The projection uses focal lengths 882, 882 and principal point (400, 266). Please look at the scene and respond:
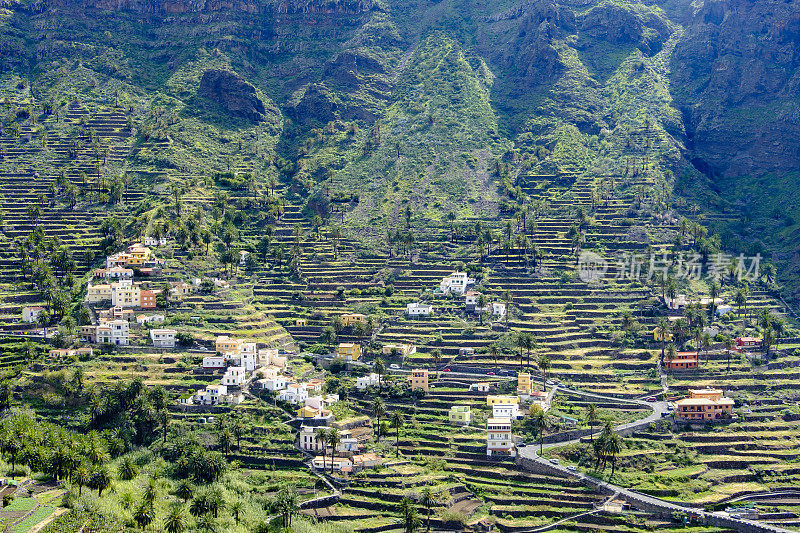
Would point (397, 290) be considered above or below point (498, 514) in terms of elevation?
above

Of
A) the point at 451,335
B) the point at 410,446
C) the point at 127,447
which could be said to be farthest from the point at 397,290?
the point at 127,447

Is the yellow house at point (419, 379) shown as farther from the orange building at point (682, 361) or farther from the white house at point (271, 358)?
the orange building at point (682, 361)

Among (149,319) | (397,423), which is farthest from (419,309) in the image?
(149,319)

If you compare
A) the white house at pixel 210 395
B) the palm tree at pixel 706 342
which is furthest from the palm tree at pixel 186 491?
the palm tree at pixel 706 342

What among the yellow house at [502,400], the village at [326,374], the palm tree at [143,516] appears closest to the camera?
the palm tree at [143,516]

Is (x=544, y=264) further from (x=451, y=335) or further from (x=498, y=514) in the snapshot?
(x=498, y=514)

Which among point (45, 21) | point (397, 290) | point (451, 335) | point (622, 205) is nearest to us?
point (451, 335)

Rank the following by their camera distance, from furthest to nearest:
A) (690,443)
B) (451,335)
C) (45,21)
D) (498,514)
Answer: (45,21), (451,335), (690,443), (498,514)
